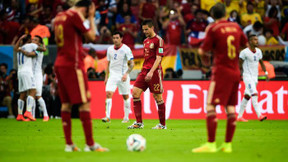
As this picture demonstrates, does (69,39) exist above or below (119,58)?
above

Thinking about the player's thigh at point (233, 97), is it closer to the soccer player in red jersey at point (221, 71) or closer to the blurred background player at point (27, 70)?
the soccer player in red jersey at point (221, 71)

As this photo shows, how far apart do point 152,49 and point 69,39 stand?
5121 mm

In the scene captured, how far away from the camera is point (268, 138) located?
10539mm

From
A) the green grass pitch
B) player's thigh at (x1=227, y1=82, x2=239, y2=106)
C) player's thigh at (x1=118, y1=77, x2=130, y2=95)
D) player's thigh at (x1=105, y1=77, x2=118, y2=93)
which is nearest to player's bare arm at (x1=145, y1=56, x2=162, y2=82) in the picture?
the green grass pitch

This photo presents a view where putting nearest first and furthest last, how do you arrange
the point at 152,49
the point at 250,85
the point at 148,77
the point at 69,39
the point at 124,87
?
the point at 69,39
the point at 148,77
the point at 152,49
the point at 250,85
the point at 124,87

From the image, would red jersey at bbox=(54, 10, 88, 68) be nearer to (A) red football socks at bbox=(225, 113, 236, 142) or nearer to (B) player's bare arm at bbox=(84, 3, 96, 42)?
(B) player's bare arm at bbox=(84, 3, 96, 42)

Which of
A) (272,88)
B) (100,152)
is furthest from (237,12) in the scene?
(100,152)

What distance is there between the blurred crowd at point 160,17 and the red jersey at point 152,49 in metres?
8.04

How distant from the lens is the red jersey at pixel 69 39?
7.77 metres

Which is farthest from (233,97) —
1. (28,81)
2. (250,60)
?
(28,81)

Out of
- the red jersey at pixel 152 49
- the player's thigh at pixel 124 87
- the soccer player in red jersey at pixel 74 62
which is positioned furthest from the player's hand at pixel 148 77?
the soccer player in red jersey at pixel 74 62

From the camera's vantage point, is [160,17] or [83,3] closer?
[83,3]

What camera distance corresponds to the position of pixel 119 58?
16.0 meters

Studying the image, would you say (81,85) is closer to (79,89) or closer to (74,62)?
(79,89)
